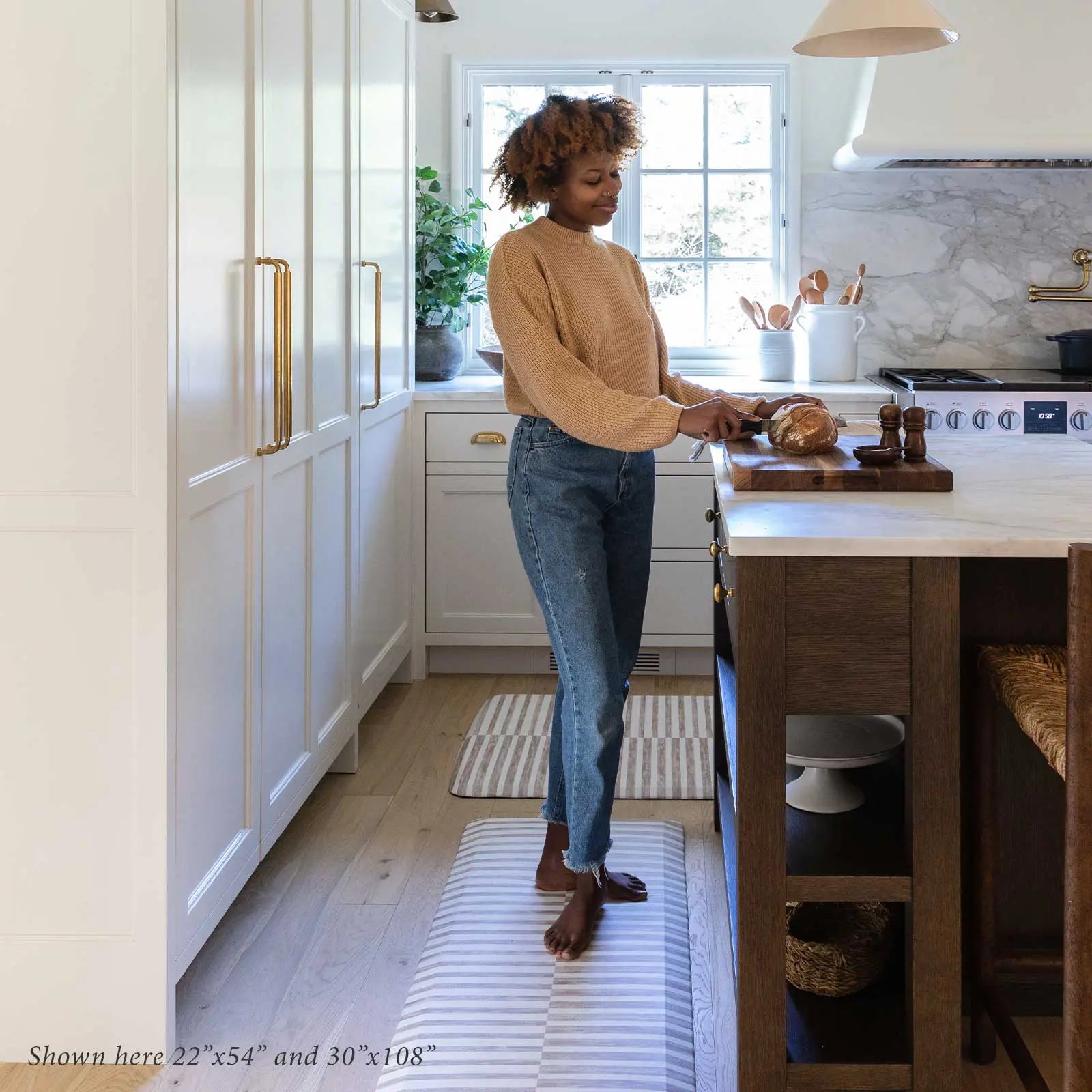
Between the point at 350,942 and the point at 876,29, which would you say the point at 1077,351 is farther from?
the point at 350,942

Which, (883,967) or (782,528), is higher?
(782,528)

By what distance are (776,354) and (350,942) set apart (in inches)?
100

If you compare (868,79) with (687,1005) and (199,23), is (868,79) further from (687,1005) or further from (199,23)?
(687,1005)

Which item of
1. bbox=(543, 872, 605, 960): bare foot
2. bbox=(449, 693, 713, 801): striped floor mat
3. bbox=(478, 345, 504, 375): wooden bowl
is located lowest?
bbox=(543, 872, 605, 960): bare foot

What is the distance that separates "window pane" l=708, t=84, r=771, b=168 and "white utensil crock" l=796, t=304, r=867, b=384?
0.64m

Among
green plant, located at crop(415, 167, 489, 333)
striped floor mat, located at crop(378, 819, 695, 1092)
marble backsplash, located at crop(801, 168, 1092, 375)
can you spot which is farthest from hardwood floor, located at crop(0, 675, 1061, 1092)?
marble backsplash, located at crop(801, 168, 1092, 375)

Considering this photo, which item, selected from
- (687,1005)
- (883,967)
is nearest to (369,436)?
(687,1005)

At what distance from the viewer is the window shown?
4.39 m

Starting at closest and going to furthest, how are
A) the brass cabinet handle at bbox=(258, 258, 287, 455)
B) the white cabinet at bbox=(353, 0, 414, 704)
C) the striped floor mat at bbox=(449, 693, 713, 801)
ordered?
the brass cabinet handle at bbox=(258, 258, 287, 455)
the striped floor mat at bbox=(449, 693, 713, 801)
the white cabinet at bbox=(353, 0, 414, 704)

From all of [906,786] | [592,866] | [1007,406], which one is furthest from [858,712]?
[1007,406]

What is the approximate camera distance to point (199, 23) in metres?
1.96

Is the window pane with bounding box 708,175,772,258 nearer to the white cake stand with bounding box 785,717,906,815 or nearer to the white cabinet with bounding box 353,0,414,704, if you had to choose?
the white cabinet with bounding box 353,0,414,704
